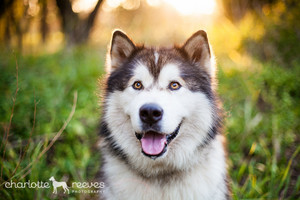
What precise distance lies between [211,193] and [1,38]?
23.3ft

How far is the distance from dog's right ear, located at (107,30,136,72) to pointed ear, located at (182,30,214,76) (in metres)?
0.67

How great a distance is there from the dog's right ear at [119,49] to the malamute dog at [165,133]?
0.03m

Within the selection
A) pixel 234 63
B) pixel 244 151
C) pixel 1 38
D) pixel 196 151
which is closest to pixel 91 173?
pixel 196 151

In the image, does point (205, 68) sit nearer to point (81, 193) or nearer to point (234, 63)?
point (81, 193)

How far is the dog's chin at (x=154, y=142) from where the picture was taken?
2.18 meters

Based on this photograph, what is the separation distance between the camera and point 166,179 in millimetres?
2381

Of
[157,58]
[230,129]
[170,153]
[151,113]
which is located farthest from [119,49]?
[230,129]

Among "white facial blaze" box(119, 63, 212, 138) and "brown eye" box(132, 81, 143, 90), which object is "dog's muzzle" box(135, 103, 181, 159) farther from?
"brown eye" box(132, 81, 143, 90)

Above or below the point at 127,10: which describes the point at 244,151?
below

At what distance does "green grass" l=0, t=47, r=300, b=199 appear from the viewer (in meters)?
3.19

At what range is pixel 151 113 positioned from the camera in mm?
2039

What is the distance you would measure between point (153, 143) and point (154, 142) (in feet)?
0.05

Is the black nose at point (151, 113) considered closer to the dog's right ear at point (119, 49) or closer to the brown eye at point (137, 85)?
the brown eye at point (137, 85)

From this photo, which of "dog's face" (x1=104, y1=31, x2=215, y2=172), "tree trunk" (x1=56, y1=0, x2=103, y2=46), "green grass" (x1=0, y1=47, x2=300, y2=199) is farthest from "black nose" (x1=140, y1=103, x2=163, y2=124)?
"tree trunk" (x1=56, y1=0, x2=103, y2=46)
